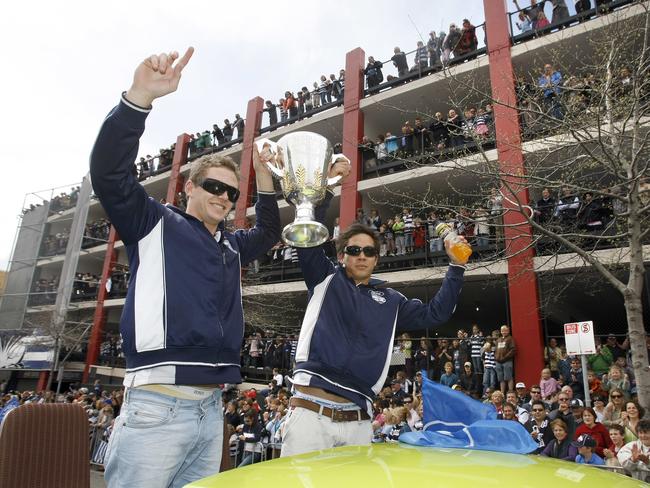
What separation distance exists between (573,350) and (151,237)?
659 centimetres

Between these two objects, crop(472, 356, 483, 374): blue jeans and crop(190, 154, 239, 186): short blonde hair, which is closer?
crop(190, 154, 239, 186): short blonde hair

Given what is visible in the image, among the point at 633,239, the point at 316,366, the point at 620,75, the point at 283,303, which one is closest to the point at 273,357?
the point at 283,303

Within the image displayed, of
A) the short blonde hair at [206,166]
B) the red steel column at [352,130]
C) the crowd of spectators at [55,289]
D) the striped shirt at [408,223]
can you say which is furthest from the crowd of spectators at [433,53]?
the crowd of spectators at [55,289]

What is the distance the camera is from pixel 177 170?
21.9m

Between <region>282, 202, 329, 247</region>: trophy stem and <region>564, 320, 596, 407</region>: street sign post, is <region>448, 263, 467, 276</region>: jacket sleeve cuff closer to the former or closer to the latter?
<region>282, 202, 329, 247</region>: trophy stem

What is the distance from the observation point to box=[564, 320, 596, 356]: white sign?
653cm

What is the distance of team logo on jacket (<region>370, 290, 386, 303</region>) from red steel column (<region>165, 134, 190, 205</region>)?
19415 millimetres

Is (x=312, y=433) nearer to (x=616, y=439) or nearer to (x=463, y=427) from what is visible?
(x=463, y=427)

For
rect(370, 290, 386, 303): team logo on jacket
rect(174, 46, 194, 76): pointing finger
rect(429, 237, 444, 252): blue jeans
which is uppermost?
rect(429, 237, 444, 252): blue jeans

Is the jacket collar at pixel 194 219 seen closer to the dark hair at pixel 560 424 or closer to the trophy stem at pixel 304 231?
the trophy stem at pixel 304 231

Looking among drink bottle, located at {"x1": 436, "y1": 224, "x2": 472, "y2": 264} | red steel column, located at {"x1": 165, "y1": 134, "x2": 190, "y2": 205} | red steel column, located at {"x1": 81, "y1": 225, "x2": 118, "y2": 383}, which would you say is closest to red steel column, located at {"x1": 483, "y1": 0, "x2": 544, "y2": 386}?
drink bottle, located at {"x1": 436, "y1": 224, "x2": 472, "y2": 264}

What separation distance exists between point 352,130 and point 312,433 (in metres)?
14.2

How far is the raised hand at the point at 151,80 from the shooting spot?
5.52 feet

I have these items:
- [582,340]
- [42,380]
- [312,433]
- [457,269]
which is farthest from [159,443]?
[42,380]
